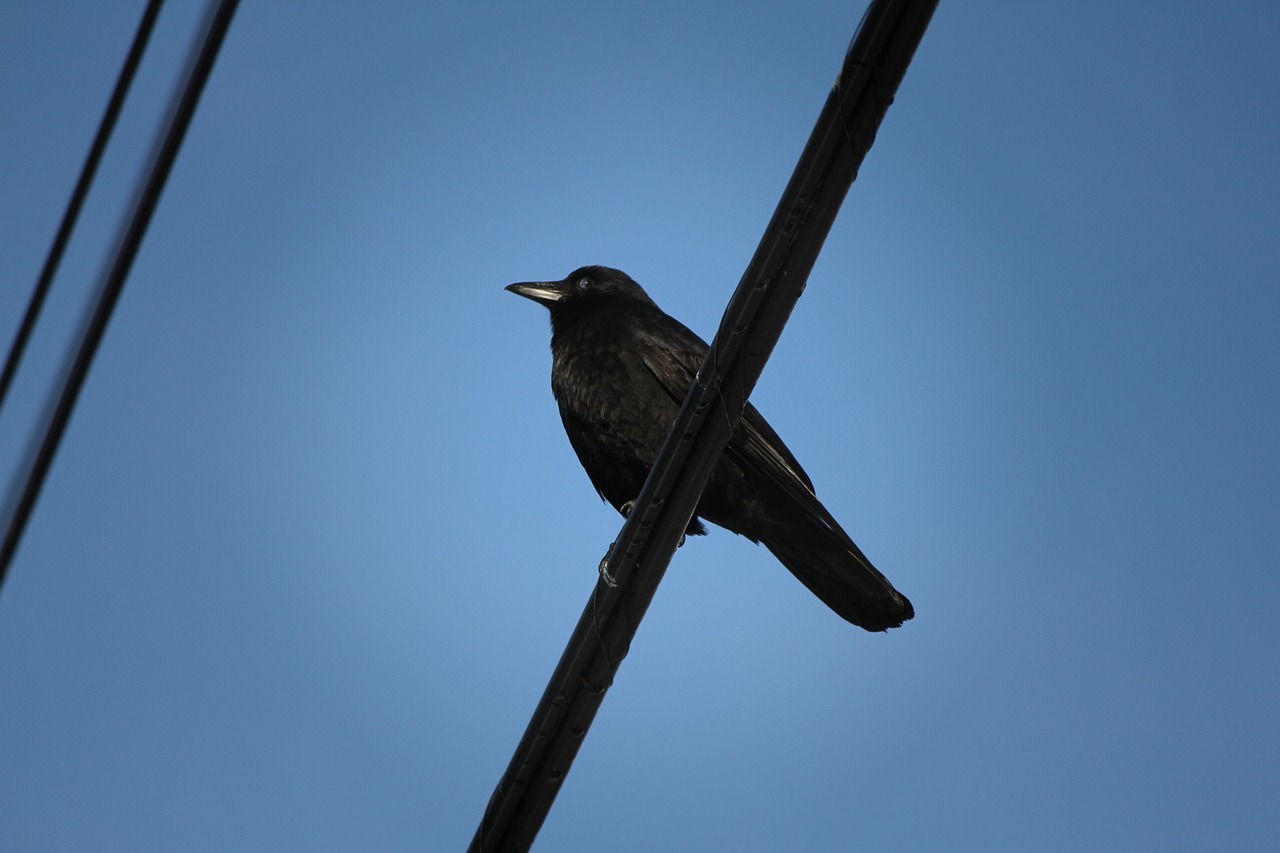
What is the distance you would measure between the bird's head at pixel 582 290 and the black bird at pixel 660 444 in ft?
0.05

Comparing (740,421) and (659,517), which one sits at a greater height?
(740,421)

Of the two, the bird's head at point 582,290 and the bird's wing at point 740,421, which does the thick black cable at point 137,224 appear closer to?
the bird's wing at point 740,421

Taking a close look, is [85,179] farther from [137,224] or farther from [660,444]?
[660,444]

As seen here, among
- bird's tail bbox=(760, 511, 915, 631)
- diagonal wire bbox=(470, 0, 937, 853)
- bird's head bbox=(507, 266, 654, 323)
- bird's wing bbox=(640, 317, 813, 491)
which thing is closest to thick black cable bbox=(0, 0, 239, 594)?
diagonal wire bbox=(470, 0, 937, 853)

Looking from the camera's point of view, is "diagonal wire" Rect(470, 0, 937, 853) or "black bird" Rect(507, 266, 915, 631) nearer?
"diagonal wire" Rect(470, 0, 937, 853)

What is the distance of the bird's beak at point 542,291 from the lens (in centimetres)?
686

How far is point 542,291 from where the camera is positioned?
691 centimetres

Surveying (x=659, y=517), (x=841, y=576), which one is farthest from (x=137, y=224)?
(x=841, y=576)

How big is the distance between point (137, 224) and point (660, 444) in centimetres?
346

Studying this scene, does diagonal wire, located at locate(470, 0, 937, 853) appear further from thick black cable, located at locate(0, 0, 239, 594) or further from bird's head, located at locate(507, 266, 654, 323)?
bird's head, located at locate(507, 266, 654, 323)

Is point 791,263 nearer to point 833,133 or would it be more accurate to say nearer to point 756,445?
point 833,133

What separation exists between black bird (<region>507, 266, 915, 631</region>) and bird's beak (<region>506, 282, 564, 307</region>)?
0.13 meters

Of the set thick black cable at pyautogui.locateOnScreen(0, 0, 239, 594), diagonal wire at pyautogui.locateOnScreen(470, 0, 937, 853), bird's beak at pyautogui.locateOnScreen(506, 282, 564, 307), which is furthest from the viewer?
bird's beak at pyautogui.locateOnScreen(506, 282, 564, 307)

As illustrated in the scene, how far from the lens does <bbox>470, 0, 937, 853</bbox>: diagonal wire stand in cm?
277
